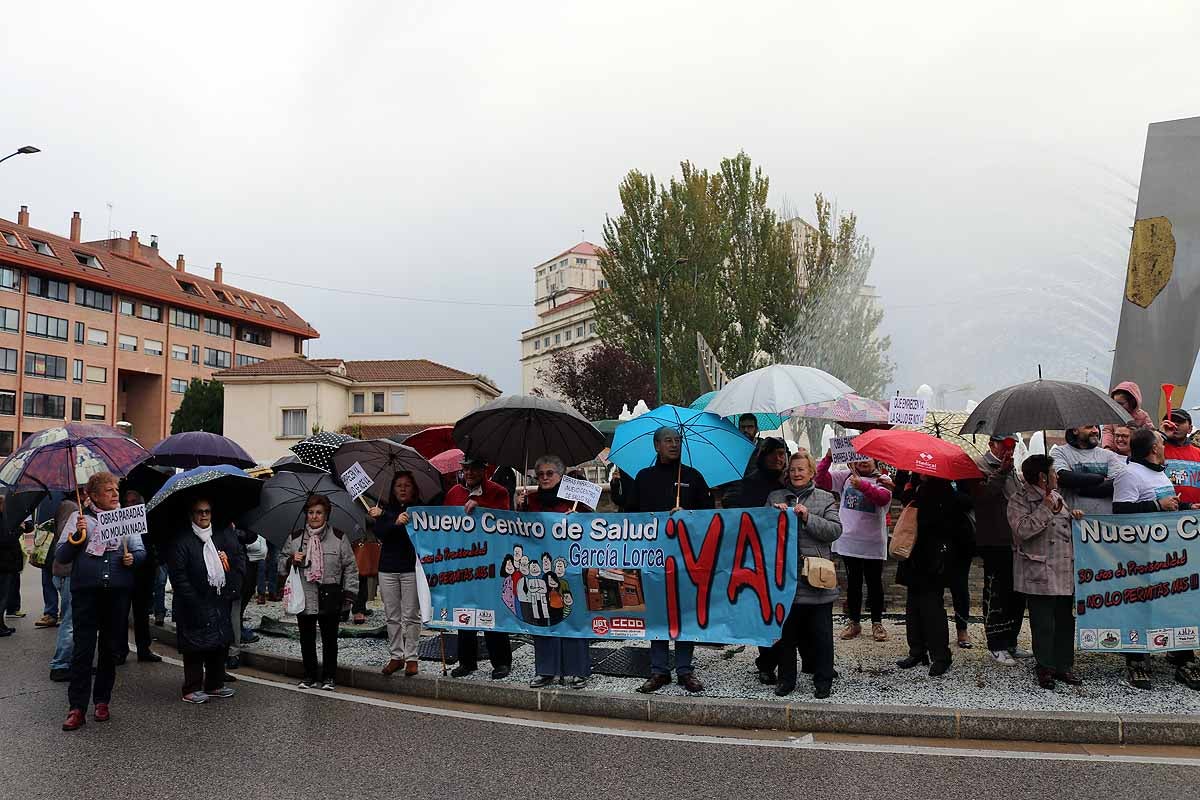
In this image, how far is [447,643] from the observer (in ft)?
28.8

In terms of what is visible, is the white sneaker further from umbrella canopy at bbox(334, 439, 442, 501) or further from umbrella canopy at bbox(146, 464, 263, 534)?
umbrella canopy at bbox(146, 464, 263, 534)

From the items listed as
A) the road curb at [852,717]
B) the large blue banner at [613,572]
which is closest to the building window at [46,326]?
the large blue banner at [613,572]

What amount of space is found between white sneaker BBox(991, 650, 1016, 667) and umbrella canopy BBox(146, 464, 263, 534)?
653cm

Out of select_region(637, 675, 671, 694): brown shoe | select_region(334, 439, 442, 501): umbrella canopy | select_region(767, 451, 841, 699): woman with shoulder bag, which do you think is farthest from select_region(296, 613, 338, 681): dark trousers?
select_region(767, 451, 841, 699): woman with shoulder bag

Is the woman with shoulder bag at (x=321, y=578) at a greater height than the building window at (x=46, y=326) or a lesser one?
lesser

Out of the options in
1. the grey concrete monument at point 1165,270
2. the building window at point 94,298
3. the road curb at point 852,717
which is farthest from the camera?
the building window at point 94,298

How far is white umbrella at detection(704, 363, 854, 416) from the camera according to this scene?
777cm

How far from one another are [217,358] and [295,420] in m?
29.1

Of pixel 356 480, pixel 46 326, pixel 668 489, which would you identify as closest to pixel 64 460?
pixel 356 480

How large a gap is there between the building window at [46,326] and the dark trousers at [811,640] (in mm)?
71146

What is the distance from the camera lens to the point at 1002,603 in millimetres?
7801

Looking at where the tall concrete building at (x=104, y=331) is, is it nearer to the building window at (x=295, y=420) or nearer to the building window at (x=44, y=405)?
the building window at (x=44, y=405)

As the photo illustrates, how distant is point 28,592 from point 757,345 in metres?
26.9

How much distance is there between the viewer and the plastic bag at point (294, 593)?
25.0 ft
